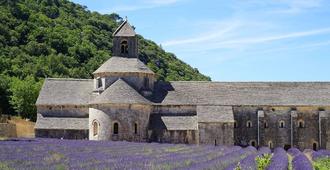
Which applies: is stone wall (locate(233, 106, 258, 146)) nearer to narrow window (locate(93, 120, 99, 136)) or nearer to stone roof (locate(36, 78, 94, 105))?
narrow window (locate(93, 120, 99, 136))

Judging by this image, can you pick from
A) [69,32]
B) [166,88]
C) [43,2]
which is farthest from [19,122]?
[43,2]

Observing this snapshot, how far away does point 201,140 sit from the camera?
190 feet

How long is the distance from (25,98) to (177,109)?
23.9 meters

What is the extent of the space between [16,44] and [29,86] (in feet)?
73.2

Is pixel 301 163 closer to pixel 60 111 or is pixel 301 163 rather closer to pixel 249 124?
pixel 249 124

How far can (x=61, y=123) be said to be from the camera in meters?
60.0

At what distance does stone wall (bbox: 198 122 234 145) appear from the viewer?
190 ft

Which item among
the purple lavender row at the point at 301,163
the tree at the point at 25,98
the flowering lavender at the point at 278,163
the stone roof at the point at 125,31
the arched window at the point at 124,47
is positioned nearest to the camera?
the flowering lavender at the point at 278,163

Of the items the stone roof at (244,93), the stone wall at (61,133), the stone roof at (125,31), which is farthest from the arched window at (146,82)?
the stone wall at (61,133)

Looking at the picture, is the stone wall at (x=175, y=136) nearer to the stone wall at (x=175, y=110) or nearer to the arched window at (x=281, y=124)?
the stone wall at (x=175, y=110)

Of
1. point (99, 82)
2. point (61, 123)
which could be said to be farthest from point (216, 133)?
point (61, 123)

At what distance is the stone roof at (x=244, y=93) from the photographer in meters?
61.1

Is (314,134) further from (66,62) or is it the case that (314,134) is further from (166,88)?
(66,62)

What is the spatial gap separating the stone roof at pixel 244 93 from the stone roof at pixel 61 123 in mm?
7192
